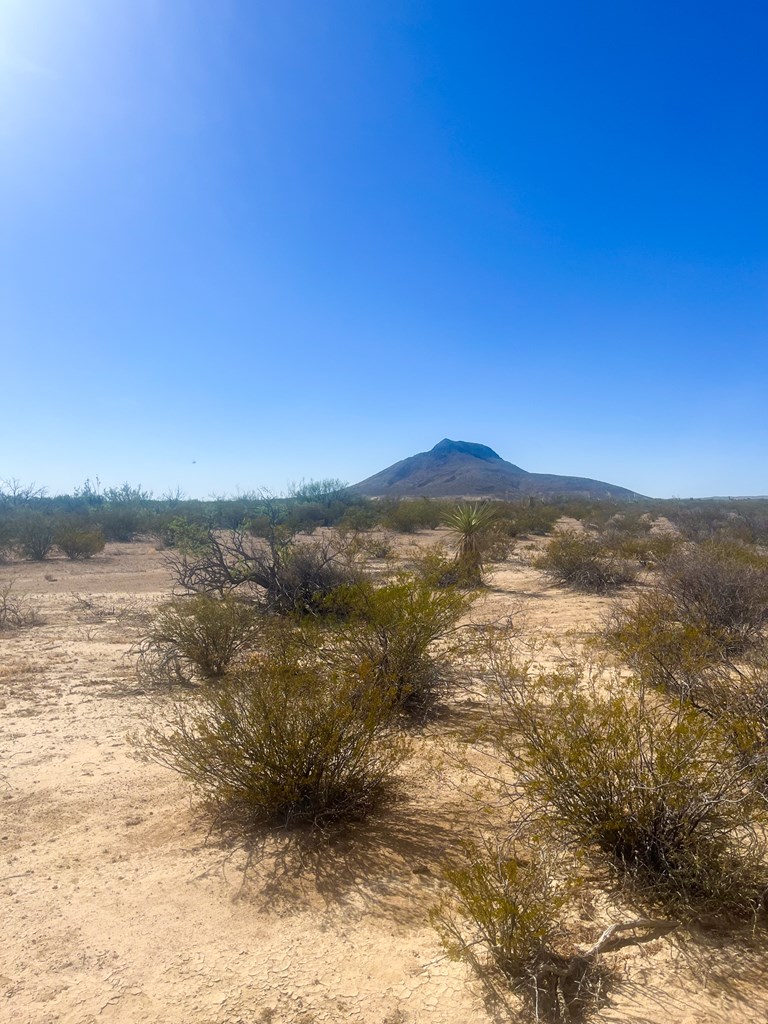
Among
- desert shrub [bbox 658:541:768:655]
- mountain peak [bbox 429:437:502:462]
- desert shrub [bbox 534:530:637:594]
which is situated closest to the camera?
desert shrub [bbox 658:541:768:655]

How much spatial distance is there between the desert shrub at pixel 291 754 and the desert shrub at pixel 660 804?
3.96 ft

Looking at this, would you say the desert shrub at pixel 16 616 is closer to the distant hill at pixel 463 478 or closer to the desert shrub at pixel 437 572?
the desert shrub at pixel 437 572

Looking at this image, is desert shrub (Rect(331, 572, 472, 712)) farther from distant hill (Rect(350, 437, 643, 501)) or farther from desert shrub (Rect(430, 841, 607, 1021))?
distant hill (Rect(350, 437, 643, 501))

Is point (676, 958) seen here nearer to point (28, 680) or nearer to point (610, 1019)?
point (610, 1019)

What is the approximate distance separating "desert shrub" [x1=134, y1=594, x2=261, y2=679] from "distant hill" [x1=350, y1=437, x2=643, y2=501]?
89.0 metres

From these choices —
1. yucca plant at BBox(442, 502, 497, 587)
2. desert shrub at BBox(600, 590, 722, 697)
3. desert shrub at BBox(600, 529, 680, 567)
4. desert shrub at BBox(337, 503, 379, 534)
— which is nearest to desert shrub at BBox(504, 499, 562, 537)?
desert shrub at BBox(337, 503, 379, 534)

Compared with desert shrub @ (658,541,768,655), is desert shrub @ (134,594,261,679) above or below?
below

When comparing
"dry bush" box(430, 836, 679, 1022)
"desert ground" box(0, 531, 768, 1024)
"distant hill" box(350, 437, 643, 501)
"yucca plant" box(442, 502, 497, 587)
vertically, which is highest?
"distant hill" box(350, 437, 643, 501)

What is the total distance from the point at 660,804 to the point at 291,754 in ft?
6.93

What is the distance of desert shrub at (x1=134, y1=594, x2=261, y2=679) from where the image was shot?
24.1 feet

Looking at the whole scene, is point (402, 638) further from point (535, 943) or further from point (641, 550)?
point (641, 550)

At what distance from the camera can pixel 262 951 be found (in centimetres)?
285

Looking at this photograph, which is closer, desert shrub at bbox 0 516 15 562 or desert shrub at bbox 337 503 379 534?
desert shrub at bbox 0 516 15 562

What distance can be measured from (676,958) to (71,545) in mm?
21570
